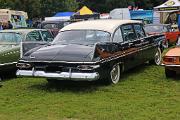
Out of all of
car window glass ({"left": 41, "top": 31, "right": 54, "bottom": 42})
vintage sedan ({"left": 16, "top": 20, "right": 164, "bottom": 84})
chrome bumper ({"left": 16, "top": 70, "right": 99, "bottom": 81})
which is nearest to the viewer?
chrome bumper ({"left": 16, "top": 70, "right": 99, "bottom": 81})

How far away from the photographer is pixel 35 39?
12727mm

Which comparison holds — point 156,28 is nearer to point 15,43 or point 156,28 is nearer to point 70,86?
point 15,43

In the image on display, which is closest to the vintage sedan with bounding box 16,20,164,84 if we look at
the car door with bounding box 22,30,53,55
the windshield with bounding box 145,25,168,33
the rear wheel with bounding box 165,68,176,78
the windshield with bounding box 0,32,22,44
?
the car door with bounding box 22,30,53,55

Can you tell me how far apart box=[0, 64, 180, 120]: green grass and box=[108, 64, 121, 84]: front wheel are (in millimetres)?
153

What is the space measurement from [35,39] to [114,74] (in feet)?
11.0

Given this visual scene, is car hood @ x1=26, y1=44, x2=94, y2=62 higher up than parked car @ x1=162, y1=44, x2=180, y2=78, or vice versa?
car hood @ x1=26, y1=44, x2=94, y2=62

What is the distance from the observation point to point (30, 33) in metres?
12.6

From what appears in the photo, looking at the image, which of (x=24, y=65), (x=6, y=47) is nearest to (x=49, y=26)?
(x=6, y=47)

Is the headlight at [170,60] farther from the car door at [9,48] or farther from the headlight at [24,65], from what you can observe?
the car door at [9,48]

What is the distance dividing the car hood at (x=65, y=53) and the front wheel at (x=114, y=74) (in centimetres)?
86

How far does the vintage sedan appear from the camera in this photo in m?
9.27

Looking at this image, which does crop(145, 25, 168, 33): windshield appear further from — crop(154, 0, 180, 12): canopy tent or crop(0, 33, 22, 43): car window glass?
crop(154, 0, 180, 12): canopy tent

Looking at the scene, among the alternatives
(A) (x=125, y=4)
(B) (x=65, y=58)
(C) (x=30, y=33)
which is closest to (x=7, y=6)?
(A) (x=125, y=4)

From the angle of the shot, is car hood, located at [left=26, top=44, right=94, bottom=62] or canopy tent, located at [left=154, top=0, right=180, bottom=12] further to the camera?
canopy tent, located at [left=154, top=0, right=180, bottom=12]
